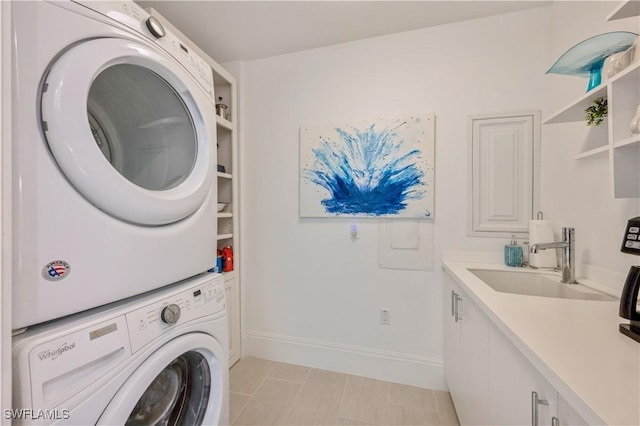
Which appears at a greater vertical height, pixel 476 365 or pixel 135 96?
pixel 135 96

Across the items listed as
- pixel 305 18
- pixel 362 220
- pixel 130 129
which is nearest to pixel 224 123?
pixel 305 18

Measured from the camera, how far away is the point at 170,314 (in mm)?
745

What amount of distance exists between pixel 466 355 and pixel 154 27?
1.84 metres

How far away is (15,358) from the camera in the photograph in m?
0.48

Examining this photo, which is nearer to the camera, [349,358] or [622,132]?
[622,132]

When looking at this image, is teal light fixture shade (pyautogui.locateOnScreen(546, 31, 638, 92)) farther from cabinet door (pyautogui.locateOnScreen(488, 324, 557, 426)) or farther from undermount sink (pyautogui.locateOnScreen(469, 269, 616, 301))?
cabinet door (pyautogui.locateOnScreen(488, 324, 557, 426))

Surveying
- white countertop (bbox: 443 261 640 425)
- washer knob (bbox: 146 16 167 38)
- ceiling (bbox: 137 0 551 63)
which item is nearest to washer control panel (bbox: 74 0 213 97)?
washer knob (bbox: 146 16 167 38)

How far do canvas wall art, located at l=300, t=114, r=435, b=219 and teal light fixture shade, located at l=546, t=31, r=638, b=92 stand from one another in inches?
29.2

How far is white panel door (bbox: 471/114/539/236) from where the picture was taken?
62.4 inches

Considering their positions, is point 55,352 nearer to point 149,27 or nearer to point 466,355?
point 149,27

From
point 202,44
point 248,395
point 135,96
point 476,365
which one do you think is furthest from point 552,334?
point 202,44

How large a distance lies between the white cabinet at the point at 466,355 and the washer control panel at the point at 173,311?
3.53 feet

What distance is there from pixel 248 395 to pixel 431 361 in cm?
128

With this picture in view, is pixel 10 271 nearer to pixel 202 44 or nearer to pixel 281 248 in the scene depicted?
pixel 281 248
